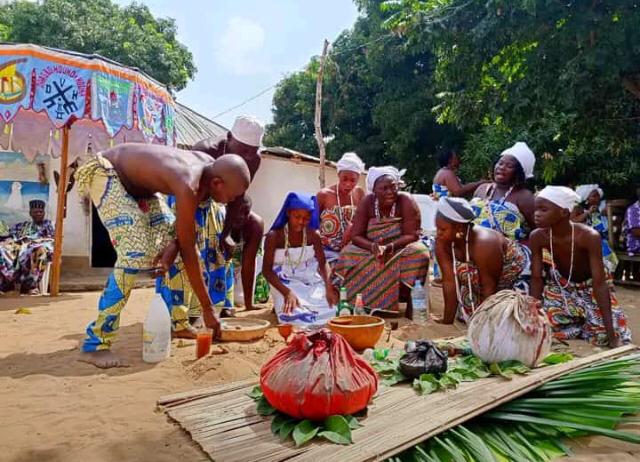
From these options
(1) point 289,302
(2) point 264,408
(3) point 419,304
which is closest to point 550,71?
(3) point 419,304

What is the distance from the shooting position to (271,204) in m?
11.4

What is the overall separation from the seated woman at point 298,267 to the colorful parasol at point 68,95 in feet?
8.56

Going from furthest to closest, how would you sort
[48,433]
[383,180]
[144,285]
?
[144,285] → [383,180] → [48,433]

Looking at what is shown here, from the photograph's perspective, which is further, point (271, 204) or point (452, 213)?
point (271, 204)

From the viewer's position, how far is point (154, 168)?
9.75 feet

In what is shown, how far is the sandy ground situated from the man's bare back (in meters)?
1.04

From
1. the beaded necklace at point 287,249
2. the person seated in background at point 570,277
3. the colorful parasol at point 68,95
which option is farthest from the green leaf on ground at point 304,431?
the colorful parasol at point 68,95

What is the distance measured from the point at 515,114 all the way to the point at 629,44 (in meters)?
1.91

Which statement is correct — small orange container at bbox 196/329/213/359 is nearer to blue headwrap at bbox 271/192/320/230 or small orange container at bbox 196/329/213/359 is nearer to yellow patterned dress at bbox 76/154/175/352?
yellow patterned dress at bbox 76/154/175/352

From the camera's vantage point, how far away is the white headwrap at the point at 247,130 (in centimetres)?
408

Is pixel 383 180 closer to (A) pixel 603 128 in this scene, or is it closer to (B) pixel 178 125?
(A) pixel 603 128

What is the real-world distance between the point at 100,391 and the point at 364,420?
142 centimetres

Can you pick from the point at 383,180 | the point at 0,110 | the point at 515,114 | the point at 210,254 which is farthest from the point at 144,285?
the point at 515,114

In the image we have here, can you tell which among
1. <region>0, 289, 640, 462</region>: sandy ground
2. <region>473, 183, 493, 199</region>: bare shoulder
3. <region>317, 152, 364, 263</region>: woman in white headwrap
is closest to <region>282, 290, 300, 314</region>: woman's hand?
<region>0, 289, 640, 462</region>: sandy ground
